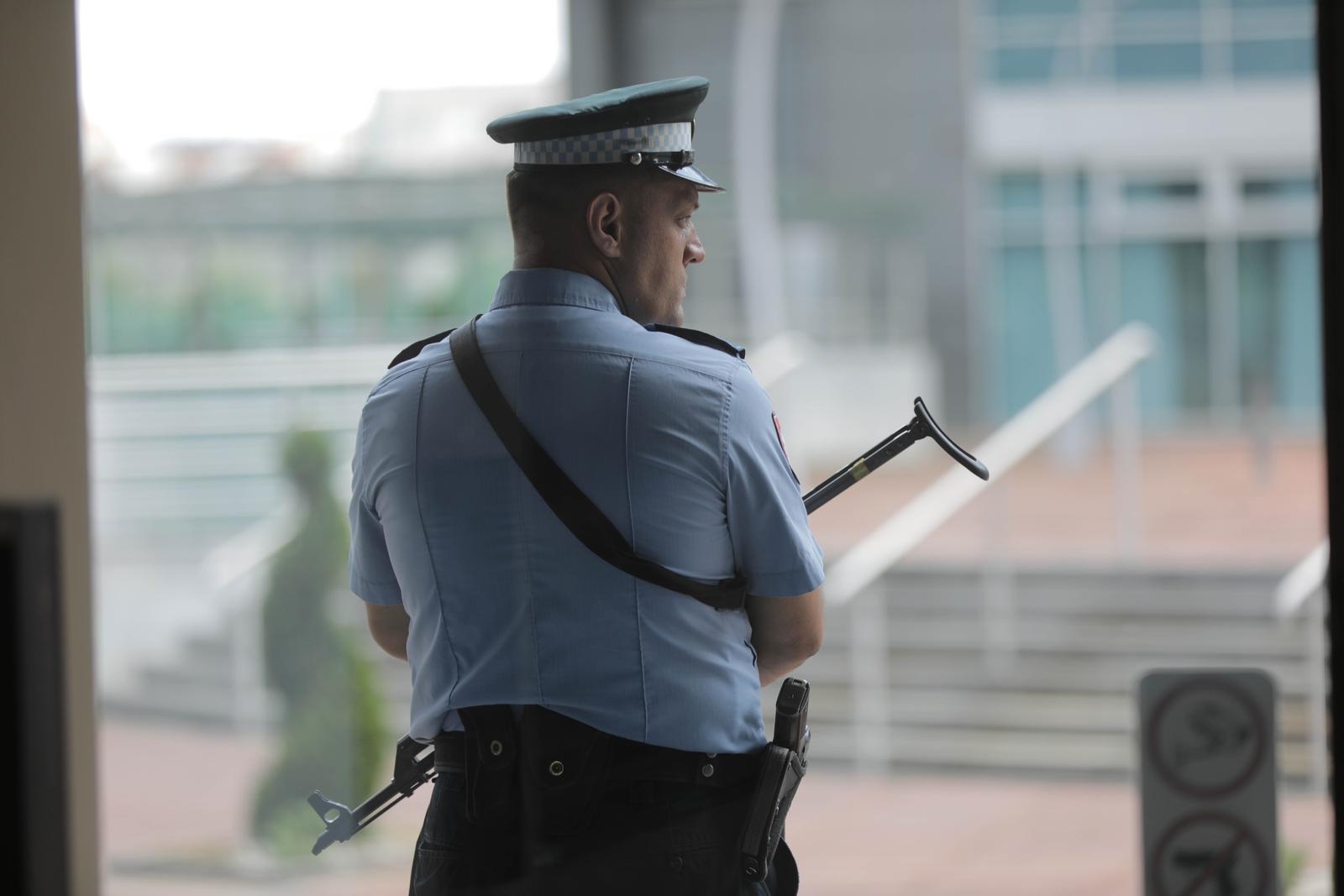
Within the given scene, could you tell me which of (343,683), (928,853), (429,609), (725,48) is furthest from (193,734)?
(429,609)

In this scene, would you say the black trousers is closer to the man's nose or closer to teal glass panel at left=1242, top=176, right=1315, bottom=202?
the man's nose

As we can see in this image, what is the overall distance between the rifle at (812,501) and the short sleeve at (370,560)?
0.47ft

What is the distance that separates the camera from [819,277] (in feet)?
18.9

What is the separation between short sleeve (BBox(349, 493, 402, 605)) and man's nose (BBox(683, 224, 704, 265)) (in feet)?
1.28

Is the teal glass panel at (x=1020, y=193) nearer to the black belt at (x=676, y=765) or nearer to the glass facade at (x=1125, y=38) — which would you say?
the glass facade at (x=1125, y=38)

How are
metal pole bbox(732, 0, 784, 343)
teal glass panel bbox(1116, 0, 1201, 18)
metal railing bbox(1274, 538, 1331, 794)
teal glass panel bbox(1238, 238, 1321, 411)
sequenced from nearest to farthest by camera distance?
metal railing bbox(1274, 538, 1331, 794) < metal pole bbox(732, 0, 784, 343) < teal glass panel bbox(1238, 238, 1321, 411) < teal glass panel bbox(1116, 0, 1201, 18)

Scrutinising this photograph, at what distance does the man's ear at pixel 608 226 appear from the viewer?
1.37 m

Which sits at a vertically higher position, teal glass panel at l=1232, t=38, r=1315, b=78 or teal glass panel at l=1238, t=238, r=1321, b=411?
teal glass panel at l=1232, t=38, r=1315, b=78

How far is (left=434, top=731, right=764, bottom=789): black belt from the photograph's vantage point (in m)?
1.35

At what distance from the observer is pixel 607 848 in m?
1.39

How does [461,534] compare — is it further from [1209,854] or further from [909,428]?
[1209,854]

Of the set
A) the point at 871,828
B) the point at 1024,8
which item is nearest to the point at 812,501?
the point at 871,828

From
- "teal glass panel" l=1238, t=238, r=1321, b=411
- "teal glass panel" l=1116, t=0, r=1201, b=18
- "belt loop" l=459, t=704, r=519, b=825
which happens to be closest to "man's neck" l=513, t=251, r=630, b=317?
"belt loop" l=459, t=704, r=519, b=825

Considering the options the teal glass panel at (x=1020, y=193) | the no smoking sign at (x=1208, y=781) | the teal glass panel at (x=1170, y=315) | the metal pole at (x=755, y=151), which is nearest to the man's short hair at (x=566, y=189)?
the no smoking sign at (x=1208, y=781)
